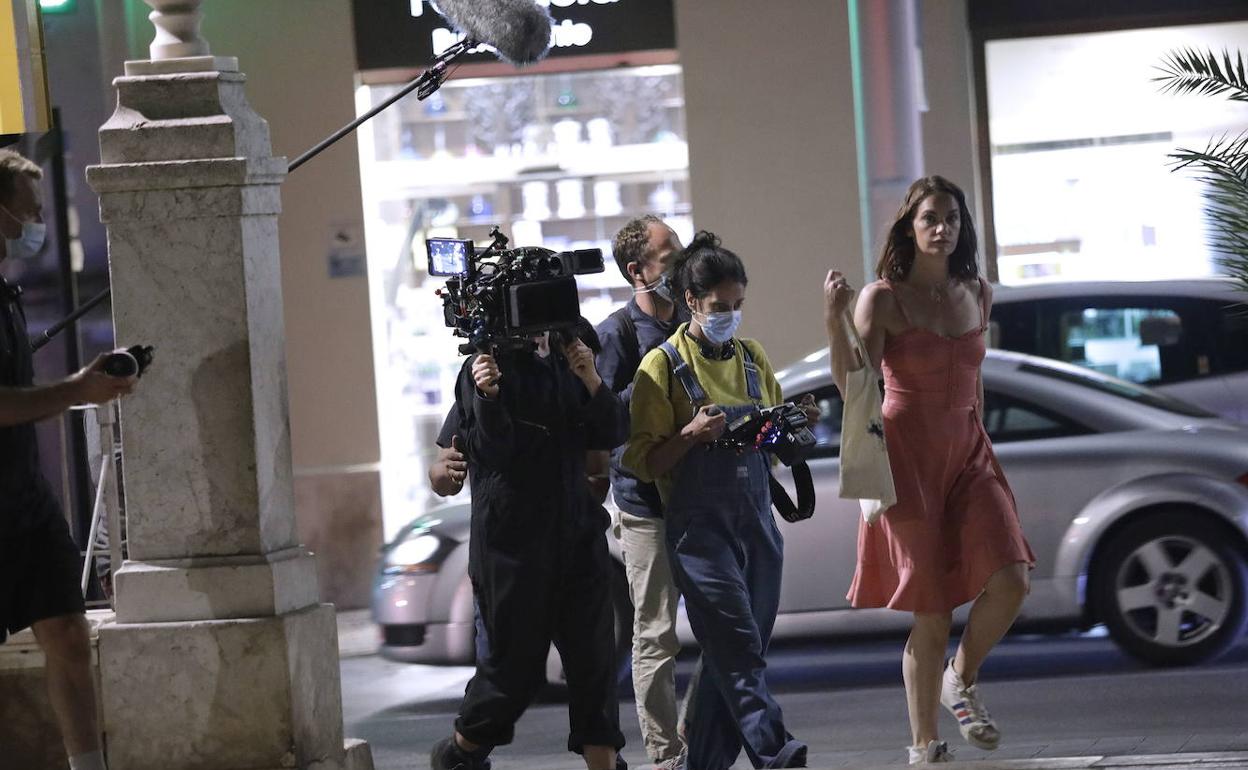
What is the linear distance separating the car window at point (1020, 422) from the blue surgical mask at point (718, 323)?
112 inches

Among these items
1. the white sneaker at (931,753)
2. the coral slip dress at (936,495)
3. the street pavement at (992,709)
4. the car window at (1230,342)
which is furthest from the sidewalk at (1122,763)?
the car window at (1230,342)

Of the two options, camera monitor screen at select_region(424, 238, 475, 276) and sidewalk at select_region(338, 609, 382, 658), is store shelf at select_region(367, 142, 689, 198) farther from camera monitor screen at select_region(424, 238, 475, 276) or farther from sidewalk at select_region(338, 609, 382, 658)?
camera monitor screen at select_region(424, 238, 475, 276)

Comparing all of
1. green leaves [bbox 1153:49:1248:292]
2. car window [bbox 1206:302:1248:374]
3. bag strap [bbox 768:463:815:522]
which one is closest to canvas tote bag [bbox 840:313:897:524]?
bag strap [bbox 768:463:815:522]

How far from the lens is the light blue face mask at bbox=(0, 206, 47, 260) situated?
5934 millimetres

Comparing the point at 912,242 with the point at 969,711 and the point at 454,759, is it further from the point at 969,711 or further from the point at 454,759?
the point at 454,759

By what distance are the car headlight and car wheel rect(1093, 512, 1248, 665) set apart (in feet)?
10.0

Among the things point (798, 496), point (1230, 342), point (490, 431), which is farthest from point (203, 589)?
point (1230, 342)

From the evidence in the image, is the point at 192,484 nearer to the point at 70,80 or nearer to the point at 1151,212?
the point at 70,80

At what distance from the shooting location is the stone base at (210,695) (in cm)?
616

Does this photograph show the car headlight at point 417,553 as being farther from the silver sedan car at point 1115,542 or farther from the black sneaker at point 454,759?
the black sneaker at point 454,759

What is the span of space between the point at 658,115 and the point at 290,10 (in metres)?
2.62

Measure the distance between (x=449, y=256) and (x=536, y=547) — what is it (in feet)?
3.08

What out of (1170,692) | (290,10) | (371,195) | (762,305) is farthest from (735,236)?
(1170,692)

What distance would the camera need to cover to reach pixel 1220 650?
873 cm
